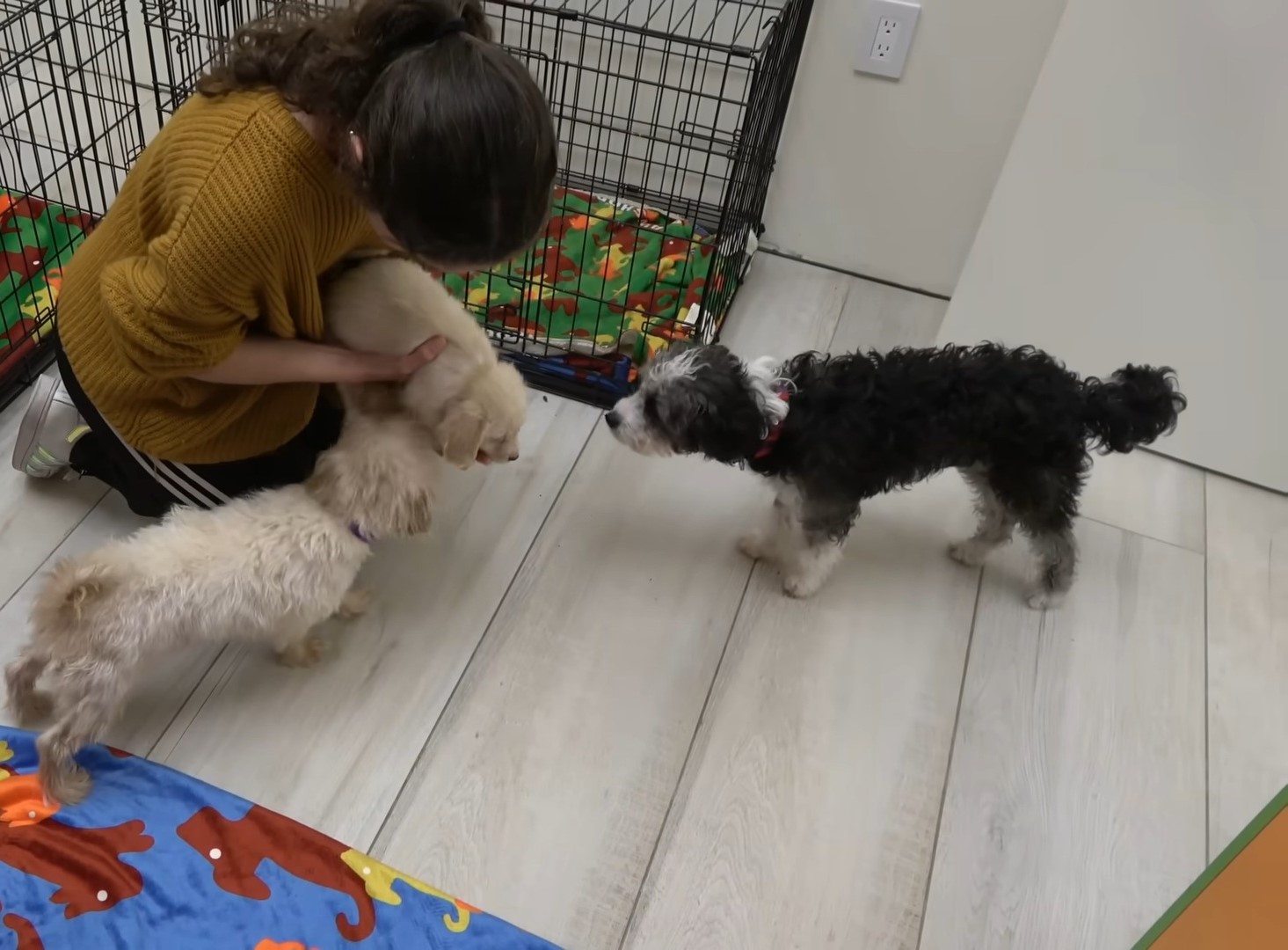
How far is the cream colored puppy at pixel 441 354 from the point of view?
139cm

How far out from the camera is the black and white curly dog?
1.49 meters

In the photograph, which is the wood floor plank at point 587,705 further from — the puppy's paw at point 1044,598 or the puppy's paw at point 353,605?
the puppy's paw at point 1044,598

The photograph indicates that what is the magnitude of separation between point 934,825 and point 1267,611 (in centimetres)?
83

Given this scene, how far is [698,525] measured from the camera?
6.01 feet

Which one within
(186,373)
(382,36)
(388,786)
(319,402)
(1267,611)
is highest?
(382,36)

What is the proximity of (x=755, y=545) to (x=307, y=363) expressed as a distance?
32.2 inches

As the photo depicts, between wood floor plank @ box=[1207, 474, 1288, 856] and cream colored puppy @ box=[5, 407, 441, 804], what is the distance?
51.0 inches

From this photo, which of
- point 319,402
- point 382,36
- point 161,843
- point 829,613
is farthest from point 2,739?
point 829,613

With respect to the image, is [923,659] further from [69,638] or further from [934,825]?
[69,638]

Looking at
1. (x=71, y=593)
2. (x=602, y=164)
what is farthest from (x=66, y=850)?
(x=602, y=164)

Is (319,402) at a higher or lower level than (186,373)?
lower

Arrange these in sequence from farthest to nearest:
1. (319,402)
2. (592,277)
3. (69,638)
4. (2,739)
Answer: (592,277)
(319,402)
(2,739)
(69,638)

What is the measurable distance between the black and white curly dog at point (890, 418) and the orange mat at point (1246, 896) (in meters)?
0.70

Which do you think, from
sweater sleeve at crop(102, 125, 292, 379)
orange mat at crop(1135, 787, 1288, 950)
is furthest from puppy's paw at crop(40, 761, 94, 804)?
orange mat at crop(1135, 787, 1288, 950)
